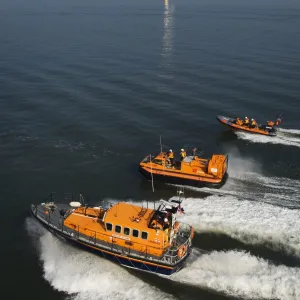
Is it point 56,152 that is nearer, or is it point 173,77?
point 56,152

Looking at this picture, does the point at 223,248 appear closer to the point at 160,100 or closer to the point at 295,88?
the point at 160,100

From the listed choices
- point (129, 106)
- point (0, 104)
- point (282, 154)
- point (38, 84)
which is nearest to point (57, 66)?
point (38, 84)

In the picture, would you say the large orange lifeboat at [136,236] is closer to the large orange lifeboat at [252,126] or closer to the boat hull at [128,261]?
the boat hull at [128,261]

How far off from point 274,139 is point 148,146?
512 inches

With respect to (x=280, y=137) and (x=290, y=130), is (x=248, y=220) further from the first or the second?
(x=290, y=130)

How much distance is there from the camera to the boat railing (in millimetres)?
21839

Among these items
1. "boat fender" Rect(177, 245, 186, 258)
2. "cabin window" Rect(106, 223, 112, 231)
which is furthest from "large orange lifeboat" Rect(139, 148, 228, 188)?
"boat fender" Rect(177, 245, 186, 258)

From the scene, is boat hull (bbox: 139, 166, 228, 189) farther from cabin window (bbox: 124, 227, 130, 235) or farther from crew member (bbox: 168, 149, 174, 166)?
cabin window (bbox: 124, 227, 130, 235)

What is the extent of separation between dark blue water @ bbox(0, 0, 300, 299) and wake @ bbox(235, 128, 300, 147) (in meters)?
0.16

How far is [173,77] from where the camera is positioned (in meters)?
60.0

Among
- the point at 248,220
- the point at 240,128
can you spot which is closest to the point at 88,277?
the point at 248,220

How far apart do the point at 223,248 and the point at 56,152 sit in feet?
64.3

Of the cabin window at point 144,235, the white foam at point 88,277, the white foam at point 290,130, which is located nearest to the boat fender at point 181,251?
the cabin window at point 144,235

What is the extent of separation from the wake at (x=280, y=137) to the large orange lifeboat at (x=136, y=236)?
18646mm
